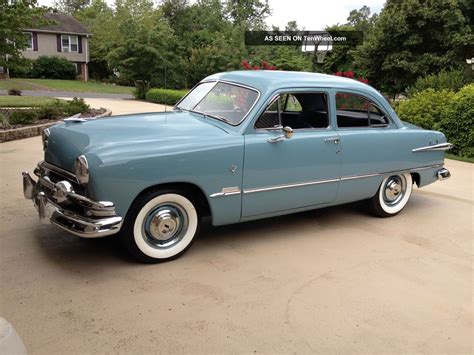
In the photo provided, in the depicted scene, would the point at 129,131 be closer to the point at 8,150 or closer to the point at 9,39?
the point at 8,150

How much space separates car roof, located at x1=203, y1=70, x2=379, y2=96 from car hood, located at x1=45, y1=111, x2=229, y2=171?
623 mm

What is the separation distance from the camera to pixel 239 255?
4254 mm

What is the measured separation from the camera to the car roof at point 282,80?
455 centimetres

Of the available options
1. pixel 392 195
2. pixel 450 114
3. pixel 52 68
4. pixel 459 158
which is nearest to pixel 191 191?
pixel 392 195

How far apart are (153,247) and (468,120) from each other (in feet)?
26.9

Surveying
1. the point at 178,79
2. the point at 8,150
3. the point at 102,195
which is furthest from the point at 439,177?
the point at 178,79

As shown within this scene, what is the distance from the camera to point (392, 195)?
559 cm

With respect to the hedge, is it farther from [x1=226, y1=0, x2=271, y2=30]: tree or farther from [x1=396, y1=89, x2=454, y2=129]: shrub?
[x1=226, y1=0, x2=271, y2=30]: tree

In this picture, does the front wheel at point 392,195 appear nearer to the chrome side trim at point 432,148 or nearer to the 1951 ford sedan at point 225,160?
the 1951 ford sedan at point 225,160

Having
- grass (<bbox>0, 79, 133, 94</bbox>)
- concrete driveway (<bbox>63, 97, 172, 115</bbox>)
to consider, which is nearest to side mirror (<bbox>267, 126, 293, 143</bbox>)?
concrete driveway (<bbox>63, 97, 172, 115</bbox>)

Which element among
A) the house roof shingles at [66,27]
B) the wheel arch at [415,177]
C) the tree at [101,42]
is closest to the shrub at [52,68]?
the house roof shingles at [66,27]

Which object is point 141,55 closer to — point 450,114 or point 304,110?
point 450,114

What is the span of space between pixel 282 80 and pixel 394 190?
2.14 m

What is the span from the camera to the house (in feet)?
126
